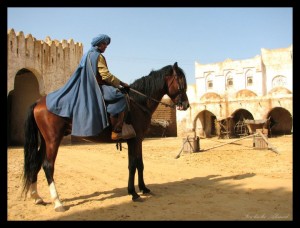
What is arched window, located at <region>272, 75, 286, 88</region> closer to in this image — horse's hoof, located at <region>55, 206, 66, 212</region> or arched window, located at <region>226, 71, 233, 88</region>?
arched window, located at <region>226, 71, 233, 88</region>

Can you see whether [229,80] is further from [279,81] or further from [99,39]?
[99,39]

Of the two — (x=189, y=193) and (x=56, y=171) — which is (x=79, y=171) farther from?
(x=189, y=193)

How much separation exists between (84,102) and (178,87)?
1.76m

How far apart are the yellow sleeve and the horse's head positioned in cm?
106

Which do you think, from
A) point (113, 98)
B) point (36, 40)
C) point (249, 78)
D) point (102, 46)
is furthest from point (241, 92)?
point (113, 98)

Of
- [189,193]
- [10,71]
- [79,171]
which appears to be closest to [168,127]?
[10,71]

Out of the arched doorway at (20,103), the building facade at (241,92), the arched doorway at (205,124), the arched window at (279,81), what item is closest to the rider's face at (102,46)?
the arched doorway at (20,103)

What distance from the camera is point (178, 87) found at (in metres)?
5.50

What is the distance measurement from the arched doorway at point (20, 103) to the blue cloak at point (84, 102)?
48.2 feet

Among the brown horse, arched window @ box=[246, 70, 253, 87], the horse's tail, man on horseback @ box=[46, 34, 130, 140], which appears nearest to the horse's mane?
the brown horse

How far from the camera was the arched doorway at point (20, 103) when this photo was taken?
1873cm

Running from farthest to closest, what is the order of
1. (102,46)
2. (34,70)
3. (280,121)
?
(280,121) → (34,70) → (102,46)

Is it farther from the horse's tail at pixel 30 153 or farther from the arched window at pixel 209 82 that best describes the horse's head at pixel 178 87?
the arched window at pixel 209 82
